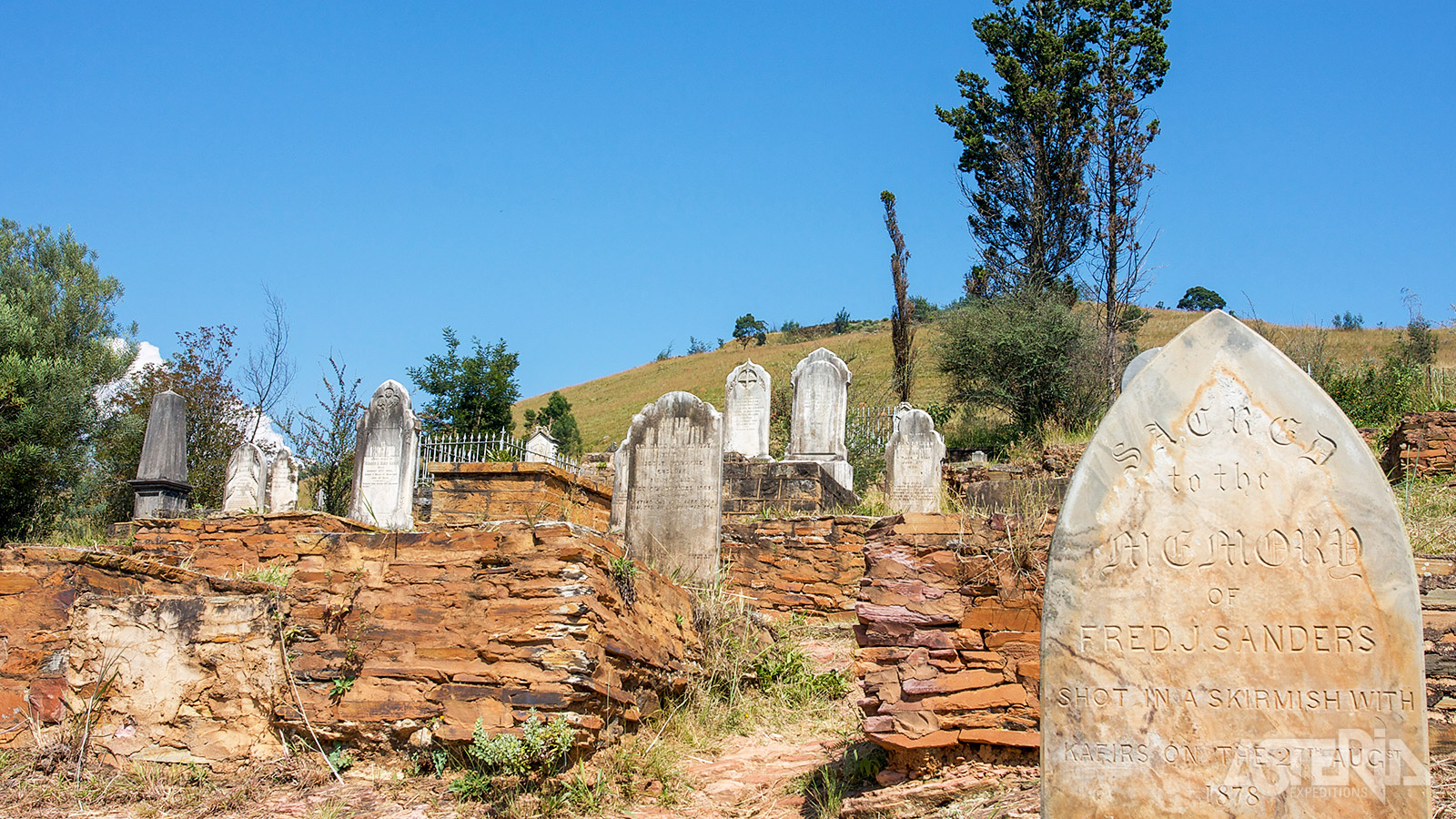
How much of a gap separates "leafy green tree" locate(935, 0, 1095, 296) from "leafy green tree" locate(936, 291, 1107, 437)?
14.0 ft

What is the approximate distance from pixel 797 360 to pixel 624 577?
31.0 meters

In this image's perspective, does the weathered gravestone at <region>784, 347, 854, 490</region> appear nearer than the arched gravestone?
No

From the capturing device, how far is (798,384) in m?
15.0

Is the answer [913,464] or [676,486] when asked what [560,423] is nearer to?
[913,464]

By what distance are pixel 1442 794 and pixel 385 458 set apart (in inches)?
412

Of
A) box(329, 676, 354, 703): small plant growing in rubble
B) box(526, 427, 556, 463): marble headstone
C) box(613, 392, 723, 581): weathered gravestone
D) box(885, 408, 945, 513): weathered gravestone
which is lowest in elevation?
box(329, 676, 354, 703): small plant growing in rubble

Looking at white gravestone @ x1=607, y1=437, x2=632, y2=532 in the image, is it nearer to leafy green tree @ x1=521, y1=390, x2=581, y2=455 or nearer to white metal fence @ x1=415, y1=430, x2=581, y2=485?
white metal fence @ x1=415, y1=430, x2=581, y2=485

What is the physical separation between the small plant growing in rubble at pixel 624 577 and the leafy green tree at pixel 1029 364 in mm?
17474

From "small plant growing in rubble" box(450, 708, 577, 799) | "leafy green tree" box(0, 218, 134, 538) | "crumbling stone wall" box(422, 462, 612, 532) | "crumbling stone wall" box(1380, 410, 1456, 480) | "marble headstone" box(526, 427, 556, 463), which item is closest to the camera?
"small plant growing in rubble" box(450, 708, 577, 799)

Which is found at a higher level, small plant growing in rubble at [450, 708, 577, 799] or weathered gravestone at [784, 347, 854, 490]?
weathered gravestone at [784, 347, 854, 490]

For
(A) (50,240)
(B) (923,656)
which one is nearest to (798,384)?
(B) (923,656)

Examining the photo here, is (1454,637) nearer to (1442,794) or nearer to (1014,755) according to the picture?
(1442,794)

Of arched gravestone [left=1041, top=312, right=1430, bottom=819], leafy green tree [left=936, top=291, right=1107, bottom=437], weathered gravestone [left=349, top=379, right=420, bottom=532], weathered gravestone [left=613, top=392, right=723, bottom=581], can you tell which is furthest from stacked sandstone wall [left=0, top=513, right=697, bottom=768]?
leafy green tree [left=936, top=291, right=1107, bottom=437]

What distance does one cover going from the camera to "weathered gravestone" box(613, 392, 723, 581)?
8.36 metres
